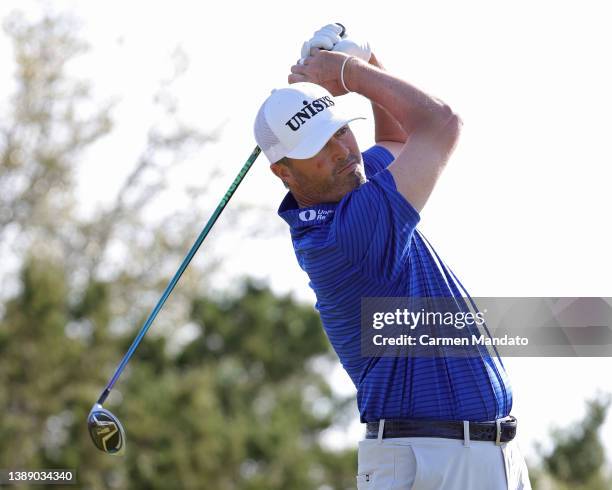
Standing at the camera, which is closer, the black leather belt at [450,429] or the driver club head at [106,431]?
the black leather belt at [450,429]

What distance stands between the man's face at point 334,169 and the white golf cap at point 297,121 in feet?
0.08

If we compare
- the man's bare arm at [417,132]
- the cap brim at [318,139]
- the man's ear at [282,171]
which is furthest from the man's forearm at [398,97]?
the man's ear at [282,171]

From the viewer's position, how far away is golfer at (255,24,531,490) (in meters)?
3.37

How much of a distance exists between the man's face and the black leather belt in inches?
26.3

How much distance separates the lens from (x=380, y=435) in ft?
11.3

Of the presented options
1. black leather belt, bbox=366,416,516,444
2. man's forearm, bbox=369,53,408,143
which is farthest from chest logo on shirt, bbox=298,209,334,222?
man's forearm, bbox=369,53,408,143

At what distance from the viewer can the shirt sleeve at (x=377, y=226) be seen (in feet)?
11.0

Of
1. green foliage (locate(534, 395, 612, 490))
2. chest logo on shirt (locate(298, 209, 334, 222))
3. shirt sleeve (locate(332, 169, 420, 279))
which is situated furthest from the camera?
green foliage (locate(534, 395, 612, 490))

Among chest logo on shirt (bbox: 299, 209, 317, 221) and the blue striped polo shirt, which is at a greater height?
chest logo on shirt (bbox: 299, 209, 317, 221)

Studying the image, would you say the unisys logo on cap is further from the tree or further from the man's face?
the tree

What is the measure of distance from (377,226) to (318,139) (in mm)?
348

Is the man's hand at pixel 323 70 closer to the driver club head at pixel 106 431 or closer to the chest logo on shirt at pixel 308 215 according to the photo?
the chest logo on shirt at pixel 308 215

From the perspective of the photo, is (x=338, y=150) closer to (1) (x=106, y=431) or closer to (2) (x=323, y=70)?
(2) (x=323, y=70)

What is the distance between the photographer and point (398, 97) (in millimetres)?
3457
